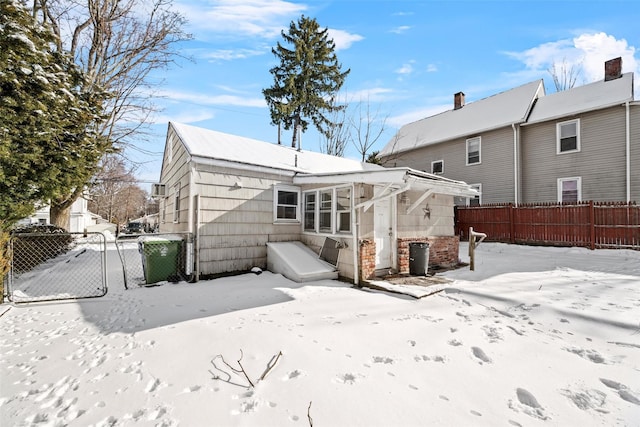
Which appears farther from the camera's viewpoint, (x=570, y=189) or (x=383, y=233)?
(x=570, y=189)

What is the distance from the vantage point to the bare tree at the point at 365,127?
22.6 m

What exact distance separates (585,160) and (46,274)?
2127cm

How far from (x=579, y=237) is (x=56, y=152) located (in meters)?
17.8

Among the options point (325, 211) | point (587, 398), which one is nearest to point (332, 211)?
point (325, 211)

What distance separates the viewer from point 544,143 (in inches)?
566

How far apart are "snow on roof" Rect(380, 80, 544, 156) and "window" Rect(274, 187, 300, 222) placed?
1303cm

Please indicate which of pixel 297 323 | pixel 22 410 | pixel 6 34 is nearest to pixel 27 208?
pixel 6 34

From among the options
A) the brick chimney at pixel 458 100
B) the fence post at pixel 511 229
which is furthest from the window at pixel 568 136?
the brick chimney at pixel 458 100

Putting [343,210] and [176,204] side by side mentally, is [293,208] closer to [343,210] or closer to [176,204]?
[343,210]

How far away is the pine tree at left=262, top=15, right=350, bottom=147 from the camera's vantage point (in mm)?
21125

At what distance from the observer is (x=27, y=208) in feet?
21.7

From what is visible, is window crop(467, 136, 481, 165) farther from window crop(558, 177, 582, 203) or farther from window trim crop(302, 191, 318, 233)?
window trim crop(302, 191, 318, 233)

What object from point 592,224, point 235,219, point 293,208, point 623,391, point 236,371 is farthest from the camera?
point 592,224

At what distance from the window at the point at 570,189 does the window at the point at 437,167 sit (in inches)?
241
